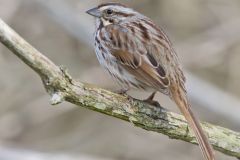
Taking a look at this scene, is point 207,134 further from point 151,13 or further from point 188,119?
point 151,13

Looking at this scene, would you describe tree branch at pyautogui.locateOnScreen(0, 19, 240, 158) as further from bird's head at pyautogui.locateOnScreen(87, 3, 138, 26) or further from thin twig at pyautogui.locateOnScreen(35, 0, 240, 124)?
thin twig at pyautogui.locateOnScreen(35, 0, 240, 124)

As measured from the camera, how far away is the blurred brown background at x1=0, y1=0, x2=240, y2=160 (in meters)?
8.23

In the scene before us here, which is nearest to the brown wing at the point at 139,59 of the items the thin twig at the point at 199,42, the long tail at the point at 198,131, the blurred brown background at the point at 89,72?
the long tail at the point at 198,131

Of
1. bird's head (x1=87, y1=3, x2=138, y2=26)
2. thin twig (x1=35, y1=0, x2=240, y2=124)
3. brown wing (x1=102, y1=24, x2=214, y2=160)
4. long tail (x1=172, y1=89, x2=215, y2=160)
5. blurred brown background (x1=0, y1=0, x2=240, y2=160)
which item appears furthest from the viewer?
blurred brown background (x1=0, y1=0, x2=240, y2=160)

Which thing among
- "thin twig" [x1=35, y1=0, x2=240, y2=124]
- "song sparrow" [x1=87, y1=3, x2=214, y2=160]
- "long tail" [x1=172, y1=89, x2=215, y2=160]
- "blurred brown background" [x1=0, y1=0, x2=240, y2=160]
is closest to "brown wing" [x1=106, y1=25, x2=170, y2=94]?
"song sparrow" [x1=87, y1=3, x2=214, y2=160]

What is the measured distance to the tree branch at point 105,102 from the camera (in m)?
4.22

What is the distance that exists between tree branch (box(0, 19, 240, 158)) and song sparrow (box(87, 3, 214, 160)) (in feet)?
0.52

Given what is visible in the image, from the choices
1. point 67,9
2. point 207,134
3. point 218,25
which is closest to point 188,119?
point 207,134

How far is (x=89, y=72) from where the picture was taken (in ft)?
27.6

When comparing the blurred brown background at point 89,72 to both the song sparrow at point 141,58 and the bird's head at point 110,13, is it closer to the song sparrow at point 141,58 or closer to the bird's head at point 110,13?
the bird's head at point 110,13

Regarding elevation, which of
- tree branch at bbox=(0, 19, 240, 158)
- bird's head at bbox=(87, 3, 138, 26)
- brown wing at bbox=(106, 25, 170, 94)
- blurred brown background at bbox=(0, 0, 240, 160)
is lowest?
tree branch at bbox=(0, 19, 240, 158)

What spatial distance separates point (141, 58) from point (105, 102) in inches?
25.7

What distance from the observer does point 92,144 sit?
28.7 feet

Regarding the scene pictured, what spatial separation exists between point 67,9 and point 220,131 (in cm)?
355
